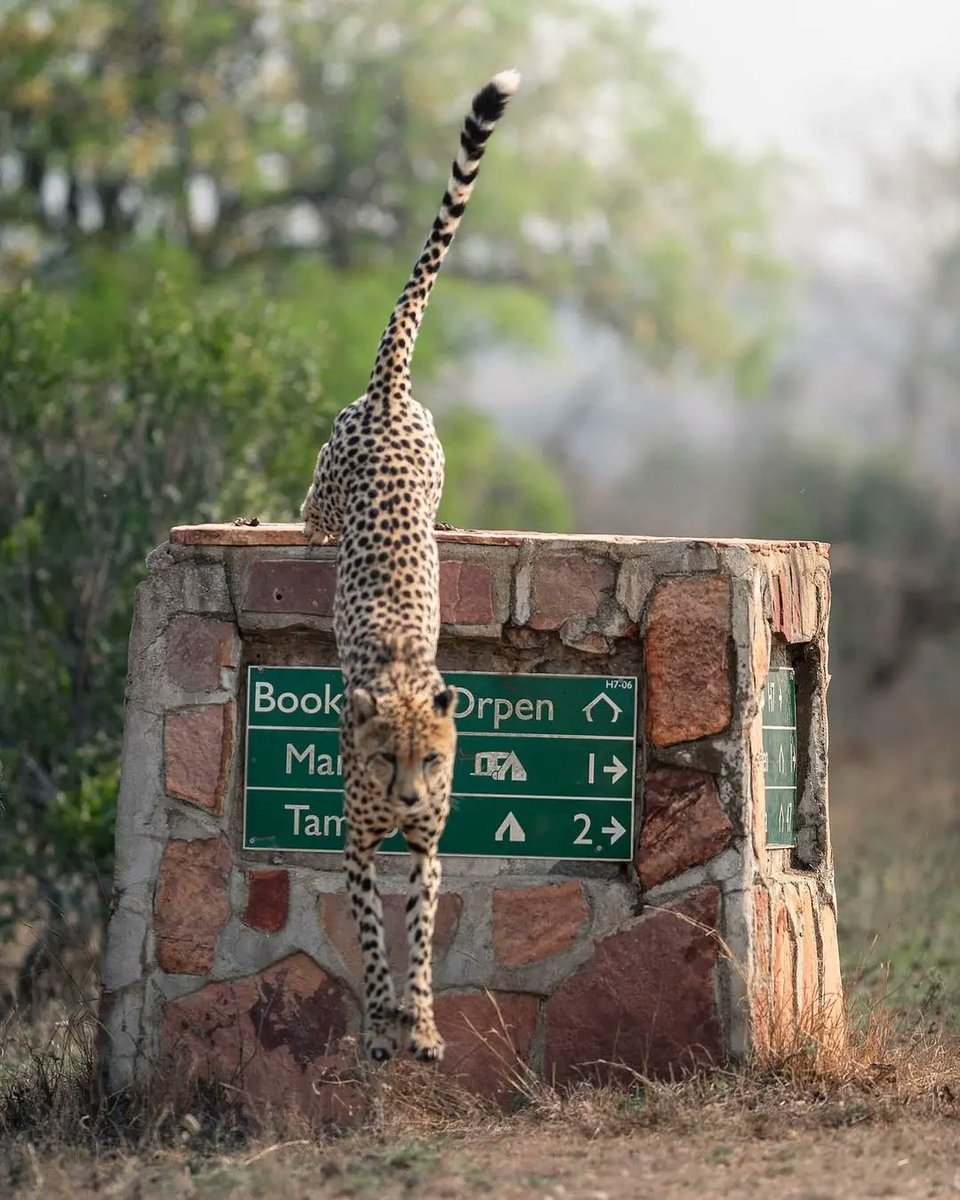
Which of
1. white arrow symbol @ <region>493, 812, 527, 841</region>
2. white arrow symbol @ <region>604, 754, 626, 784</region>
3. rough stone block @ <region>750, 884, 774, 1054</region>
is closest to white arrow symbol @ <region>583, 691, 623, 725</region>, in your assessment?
white arrow symbol @ <region>604, 754, 626, 784</region>

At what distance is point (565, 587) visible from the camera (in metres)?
6.25

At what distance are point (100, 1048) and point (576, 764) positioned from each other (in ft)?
5.61

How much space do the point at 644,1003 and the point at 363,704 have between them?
1.47m

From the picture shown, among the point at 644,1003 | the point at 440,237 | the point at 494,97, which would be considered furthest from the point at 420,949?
the point at 494,97

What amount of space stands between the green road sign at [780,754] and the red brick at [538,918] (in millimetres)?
721

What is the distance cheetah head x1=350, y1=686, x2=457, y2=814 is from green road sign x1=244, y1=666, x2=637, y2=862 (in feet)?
2.51

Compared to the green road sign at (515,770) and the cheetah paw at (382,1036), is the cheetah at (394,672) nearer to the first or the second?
the cheetah paw at (382,1036)

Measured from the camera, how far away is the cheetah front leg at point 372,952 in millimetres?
5594

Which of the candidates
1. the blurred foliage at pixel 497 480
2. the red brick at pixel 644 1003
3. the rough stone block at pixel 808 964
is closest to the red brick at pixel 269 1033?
the red brick at pixel 644 1003

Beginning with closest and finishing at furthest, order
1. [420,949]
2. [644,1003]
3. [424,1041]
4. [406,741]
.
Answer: [406,741], [424,1041], [420,949], [644,1003]

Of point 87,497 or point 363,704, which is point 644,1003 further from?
point 87,497

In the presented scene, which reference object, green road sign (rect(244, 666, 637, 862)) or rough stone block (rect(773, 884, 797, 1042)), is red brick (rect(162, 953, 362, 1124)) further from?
rough stone block (rect(773, 884, 797, 1042))

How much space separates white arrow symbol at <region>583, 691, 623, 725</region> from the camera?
20.4ft

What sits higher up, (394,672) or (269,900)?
(394,672)
